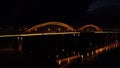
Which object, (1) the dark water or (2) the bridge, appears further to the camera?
(2) the bridge

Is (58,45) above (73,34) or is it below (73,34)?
below

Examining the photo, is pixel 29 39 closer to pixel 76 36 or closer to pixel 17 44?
pixel 17 44

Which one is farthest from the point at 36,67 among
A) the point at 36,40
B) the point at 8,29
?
the point at 36,40

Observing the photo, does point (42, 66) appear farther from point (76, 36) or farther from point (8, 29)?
point (76, 36)

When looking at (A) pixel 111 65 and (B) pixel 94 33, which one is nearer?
(A) pixel 111 65

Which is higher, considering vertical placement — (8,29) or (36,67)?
(8,29)

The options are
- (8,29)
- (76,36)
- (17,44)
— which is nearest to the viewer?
(17,44)

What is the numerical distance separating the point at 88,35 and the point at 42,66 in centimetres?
6265

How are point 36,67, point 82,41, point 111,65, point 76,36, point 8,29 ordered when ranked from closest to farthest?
point 36,67, point 111,65, point 8,29, point 82,41, point 76,36

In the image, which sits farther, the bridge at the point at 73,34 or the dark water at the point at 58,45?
the bridge at the point at 73,34

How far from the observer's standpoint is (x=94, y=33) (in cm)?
10638

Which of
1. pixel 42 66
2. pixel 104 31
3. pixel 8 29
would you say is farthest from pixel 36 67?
pixel 104 31

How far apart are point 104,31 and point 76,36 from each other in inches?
674

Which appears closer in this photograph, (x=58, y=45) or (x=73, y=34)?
(x=58, y=45)
